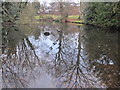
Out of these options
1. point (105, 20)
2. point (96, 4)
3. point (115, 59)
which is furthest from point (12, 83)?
point (96, 4)

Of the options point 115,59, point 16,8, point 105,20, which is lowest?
point 115,59

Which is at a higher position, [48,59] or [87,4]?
[87,4]

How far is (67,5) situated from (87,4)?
1165 centimetres

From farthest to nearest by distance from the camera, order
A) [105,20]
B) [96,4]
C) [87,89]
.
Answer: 1. [96,4]
2. [105,20]
3. [87,89]

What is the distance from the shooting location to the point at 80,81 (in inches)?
160

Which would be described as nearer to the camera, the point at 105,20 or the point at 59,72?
the point at 59,72

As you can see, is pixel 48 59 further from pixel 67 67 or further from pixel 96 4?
pixel 96 4

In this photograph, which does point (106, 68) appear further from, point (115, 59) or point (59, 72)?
point (59, 72)

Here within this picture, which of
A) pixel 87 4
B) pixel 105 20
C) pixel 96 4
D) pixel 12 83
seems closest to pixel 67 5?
pixel 87 4

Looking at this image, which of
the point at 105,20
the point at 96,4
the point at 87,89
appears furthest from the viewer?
the point at 96,4

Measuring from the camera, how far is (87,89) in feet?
11.9

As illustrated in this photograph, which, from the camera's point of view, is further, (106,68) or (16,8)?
(16,8)

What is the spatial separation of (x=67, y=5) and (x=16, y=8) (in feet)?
54.4

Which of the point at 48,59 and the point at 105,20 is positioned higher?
the point at 105,20
